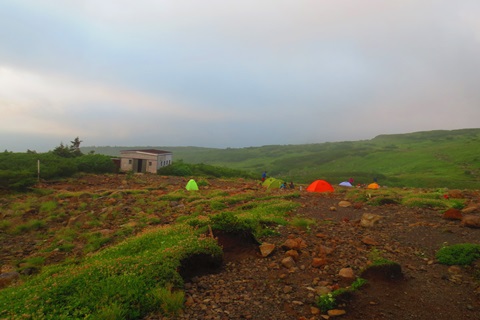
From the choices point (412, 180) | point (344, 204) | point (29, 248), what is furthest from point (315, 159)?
point (29, 248)

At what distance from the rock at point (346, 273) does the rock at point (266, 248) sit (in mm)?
1961

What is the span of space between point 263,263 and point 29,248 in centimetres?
1034

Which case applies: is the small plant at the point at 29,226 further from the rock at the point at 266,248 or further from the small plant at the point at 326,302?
the small plant at the point at 326,302

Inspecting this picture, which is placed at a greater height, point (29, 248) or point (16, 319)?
point (16, 319)

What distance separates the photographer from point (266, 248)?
8.09m

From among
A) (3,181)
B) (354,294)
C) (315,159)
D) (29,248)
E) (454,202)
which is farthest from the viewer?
(315,159)

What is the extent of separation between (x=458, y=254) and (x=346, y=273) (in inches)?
134

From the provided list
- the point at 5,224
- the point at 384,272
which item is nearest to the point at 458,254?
the point at 384,272

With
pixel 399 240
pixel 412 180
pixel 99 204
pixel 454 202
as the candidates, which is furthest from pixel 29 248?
pixel 412 180

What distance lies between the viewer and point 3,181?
24.8 m

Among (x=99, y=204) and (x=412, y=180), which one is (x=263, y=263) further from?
(x=412, y=180)

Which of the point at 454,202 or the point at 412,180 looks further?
the point at 412,180

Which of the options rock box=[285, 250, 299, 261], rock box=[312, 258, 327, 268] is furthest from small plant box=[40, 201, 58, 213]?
rock box=[312, 258, 327, 268]

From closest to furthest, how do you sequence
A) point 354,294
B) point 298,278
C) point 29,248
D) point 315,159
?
point 354,294 < point 298,278 < point 29,248 < point 315,159
